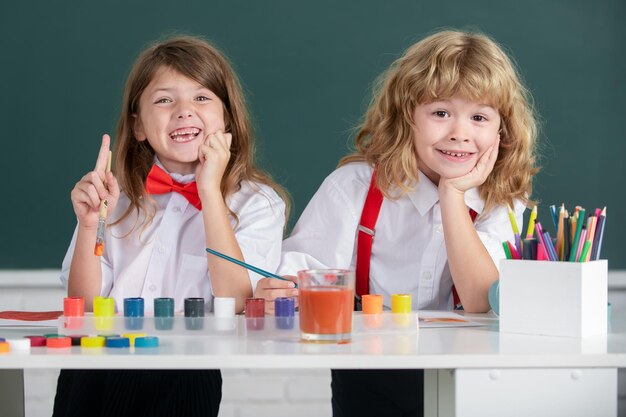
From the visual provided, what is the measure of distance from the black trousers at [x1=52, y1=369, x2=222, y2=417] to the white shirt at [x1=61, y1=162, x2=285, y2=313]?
0.17 m

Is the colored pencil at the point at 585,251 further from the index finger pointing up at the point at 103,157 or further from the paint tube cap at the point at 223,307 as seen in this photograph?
the index finger pointing up at the point at 103,157

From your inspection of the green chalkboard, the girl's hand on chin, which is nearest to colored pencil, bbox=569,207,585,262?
the girl's hand on chin

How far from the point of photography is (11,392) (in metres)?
1.78

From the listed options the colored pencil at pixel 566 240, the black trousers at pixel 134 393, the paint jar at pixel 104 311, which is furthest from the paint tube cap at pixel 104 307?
the colored pencil at pixel 566 240

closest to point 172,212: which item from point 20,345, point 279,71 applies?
point 20,345

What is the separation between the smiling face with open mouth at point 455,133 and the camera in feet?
6.36

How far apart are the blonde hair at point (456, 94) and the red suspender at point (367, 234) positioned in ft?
0.12

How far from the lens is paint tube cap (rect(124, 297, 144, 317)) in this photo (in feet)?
4.74

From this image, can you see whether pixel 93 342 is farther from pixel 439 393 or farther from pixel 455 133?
pixel 455 133

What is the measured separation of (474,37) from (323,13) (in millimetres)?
934

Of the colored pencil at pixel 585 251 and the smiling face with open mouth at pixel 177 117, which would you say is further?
the smiling face with open mouth at pixel 177 117

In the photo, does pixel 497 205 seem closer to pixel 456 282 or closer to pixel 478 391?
pixel 456 282

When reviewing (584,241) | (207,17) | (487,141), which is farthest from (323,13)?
(584,241)

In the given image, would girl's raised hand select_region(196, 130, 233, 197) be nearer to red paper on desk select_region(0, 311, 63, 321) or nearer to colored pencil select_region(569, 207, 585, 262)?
red paper on desk select_region(0, 311, 63, 321)
